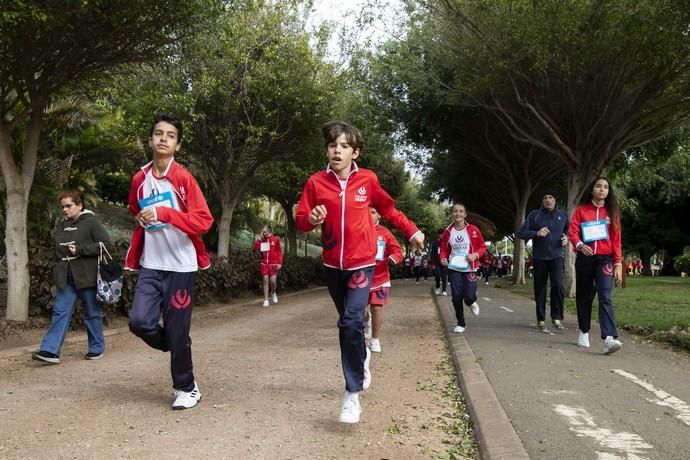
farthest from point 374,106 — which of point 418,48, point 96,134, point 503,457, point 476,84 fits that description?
point 503,457

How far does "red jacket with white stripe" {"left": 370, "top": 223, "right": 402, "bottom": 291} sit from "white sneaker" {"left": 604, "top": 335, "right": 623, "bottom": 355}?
2.60 metres

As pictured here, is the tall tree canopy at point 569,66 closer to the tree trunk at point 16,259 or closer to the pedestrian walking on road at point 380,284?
the pedestrian walking on road at point 380,284

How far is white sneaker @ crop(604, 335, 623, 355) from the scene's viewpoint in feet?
24.4

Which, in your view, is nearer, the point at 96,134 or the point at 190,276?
the point at 190,276

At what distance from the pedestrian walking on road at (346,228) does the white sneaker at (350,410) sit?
20 centimetres

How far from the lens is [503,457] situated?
12.5 ft

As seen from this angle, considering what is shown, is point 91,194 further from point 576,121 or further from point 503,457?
point 503,457

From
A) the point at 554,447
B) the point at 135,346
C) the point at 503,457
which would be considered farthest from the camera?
the point at 135,346

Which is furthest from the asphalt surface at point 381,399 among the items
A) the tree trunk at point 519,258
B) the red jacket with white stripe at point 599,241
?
the tree trunk at point 519,258

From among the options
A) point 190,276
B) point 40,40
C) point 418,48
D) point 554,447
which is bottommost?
point 554,447

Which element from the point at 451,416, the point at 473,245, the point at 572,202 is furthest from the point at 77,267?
the point at 572,202

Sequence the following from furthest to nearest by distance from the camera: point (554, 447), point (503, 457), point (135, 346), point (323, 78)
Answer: point (323, 78) < point (135, 346) < point (554, 447) < point (503, 457)

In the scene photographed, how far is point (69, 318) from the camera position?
7.31m

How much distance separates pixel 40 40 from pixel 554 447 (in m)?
8.46
